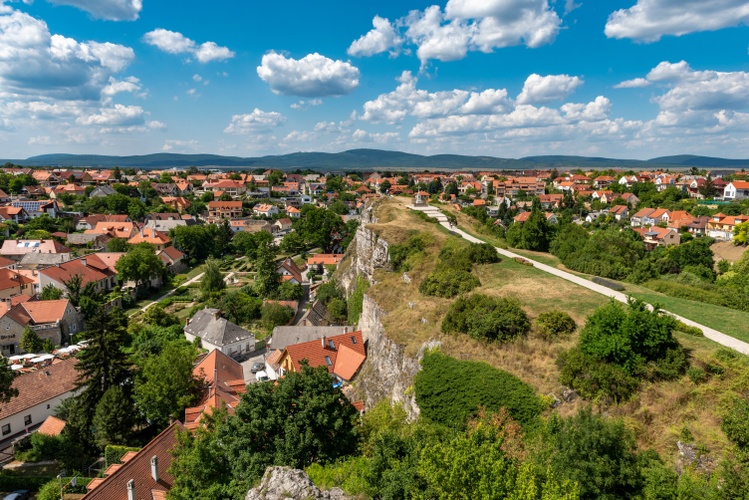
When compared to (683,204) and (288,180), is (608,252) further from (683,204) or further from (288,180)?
(288,180)

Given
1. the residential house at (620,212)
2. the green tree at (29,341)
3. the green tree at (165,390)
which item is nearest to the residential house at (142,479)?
the green tree at (165,390)

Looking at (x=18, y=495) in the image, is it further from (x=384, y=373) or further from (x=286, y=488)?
(x=286, y=488)

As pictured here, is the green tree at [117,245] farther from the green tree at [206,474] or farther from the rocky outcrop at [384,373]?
the green tree at [206,474]

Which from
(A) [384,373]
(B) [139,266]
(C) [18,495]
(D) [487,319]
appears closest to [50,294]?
(B) [139,266]

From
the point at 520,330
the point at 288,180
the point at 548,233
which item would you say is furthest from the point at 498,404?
the point at 288,180

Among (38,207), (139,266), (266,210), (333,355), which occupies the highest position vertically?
(38,207)
